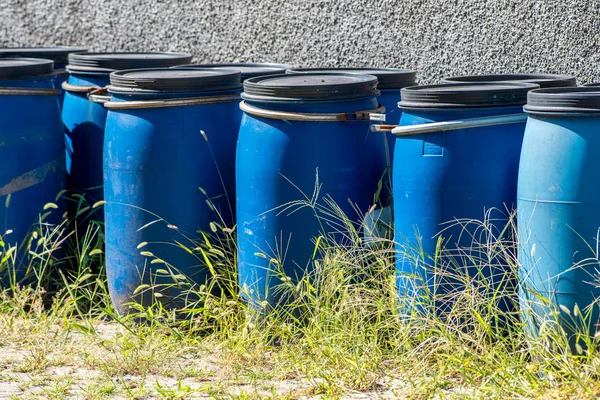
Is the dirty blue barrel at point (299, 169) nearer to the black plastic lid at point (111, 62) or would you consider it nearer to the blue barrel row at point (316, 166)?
the blue barrel row at point (316, 166)

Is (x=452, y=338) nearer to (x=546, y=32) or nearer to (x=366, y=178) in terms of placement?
(x=366, y=178)

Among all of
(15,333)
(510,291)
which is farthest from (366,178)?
(15,333)

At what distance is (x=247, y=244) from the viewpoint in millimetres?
3631

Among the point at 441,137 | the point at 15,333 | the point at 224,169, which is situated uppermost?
the point at 441,137

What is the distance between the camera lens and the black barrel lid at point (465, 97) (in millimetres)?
3137

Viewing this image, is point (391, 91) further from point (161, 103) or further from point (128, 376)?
point (128, 376)

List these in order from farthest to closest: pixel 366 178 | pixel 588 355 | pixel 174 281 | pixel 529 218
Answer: pixel 174 281
pixel 366 178
pixel 529 218
pixel 588 355

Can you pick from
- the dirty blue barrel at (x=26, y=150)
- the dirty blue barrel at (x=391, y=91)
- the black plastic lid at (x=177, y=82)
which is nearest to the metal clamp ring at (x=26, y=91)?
the dirty blue barrel at (x=26, y=150)

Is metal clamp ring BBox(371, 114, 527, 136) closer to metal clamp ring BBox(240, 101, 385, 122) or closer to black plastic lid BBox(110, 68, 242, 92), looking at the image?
metal clamp ring BBox(240, 101, 385, 122)

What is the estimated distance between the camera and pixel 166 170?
12.3 feet

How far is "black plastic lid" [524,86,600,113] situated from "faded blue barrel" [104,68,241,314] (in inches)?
54.6

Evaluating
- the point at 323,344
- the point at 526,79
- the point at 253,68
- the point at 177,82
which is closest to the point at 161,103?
the point at 177,82

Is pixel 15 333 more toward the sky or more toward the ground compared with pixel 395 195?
more toward the ground

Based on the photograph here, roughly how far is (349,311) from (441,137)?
2.40ft
